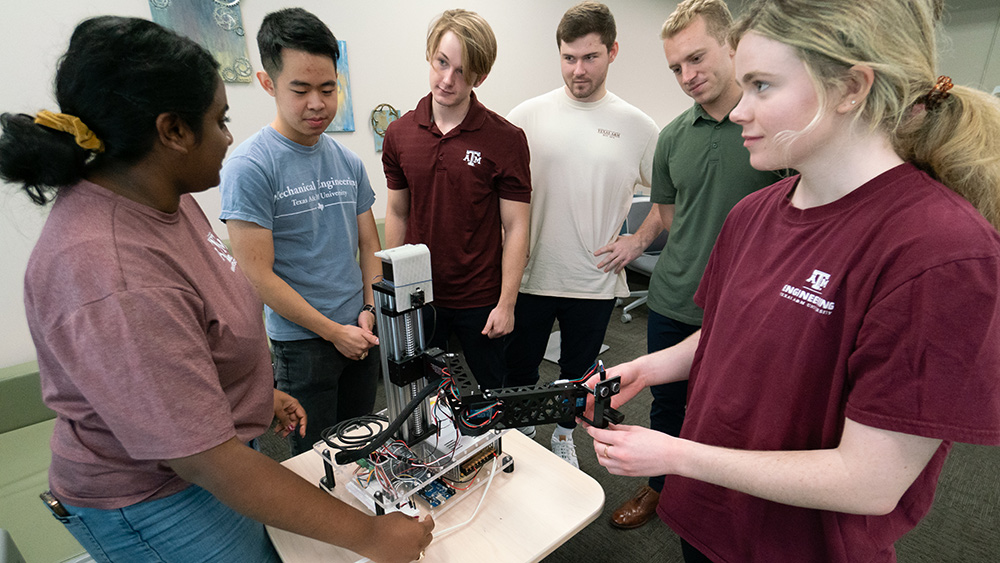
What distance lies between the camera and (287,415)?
1.26 meters

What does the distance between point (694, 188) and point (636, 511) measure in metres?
1.31

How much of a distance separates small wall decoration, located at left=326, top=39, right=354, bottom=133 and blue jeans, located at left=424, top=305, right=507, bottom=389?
68.7 inches

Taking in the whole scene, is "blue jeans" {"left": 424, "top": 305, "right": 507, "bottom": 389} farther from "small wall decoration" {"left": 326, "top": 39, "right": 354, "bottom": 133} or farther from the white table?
"small wall decoration" {"left": 326, "top": 39, "right": 354, "bottom": 133}

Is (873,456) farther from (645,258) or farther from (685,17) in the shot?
(645,258)

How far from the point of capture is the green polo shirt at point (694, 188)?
63.1 inches

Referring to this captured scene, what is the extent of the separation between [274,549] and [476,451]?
1.49ft

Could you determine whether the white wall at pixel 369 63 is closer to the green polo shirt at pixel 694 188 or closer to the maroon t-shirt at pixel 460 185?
the maroon t-shirt at pixel 460 185

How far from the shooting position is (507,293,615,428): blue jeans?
84.4 inches

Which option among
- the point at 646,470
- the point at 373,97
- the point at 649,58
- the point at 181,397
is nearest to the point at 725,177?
the point at 646,470

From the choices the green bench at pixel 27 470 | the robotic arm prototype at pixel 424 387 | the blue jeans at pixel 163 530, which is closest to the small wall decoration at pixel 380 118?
the green bench at pixel 27 470

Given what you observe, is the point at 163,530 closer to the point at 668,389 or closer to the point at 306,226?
the point at 306,226

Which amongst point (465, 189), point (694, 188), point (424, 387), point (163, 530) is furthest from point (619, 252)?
point (163, 530)

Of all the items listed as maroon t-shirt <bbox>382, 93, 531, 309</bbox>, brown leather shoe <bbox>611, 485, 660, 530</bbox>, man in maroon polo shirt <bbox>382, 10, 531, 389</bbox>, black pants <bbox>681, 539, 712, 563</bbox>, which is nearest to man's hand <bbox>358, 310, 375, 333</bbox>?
man in maroon polo shirt <bbox>382, 10, 531, 389</bbox>

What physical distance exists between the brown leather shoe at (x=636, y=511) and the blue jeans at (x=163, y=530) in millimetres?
1547
